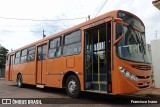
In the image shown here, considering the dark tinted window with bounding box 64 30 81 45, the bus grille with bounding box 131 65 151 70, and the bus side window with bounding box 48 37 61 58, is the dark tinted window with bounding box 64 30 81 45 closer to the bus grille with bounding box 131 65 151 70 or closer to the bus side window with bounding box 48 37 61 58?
the bus side window with bounding box 48 37 61 58

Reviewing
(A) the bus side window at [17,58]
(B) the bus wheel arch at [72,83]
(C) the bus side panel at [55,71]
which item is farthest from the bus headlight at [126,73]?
(A) the bus side window at [17,58]

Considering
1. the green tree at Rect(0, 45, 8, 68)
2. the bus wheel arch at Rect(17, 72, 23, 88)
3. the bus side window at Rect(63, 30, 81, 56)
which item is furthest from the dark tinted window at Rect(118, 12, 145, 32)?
the green tree at Rect(0, 45, 8, 68)

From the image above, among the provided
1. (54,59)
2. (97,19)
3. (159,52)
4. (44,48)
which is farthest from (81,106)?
(159,52)

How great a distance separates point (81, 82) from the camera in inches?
350

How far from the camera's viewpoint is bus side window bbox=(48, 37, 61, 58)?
10.9 meters

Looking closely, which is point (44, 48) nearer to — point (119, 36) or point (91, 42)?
point (91, 42)

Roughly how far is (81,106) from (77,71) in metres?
1.89

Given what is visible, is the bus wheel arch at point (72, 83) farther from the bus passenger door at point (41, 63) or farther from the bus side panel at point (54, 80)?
the bus passenger door at point (41, 63)

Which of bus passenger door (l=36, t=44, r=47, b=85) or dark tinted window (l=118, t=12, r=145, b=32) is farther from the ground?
dark tinted window (l=118, t=12, r=145, b=32)

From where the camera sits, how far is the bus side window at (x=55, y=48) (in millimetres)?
10906

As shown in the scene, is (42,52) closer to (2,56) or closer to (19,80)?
(19,80)

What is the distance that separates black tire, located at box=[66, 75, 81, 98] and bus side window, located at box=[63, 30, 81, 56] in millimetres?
1129

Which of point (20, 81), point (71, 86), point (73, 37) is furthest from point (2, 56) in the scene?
point (71, 86)

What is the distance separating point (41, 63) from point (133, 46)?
6423 millimetres
